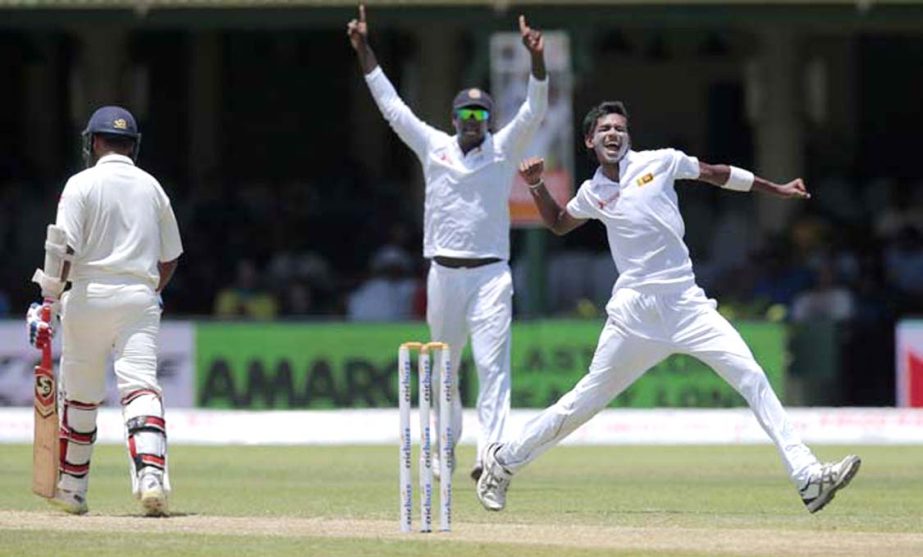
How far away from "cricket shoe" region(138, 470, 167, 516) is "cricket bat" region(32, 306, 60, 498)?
0.49 m

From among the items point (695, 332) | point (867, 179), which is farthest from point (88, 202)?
point (867, 179)

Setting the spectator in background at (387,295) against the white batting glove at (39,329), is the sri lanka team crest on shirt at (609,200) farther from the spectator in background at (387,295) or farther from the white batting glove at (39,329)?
the spectator in background at (387,295)

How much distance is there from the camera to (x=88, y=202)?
10.2 meters

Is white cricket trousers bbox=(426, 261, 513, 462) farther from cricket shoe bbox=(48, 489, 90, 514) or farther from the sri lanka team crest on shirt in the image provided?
cricket shoe bbox=(48, 489, 90, 514)

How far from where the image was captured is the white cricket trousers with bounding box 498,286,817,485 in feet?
33.6

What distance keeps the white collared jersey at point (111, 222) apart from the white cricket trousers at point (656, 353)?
1878 mm

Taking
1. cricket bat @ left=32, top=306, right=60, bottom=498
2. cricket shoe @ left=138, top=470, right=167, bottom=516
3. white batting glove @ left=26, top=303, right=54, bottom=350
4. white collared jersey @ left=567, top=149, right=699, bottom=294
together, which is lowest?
cricket shoe @ left=138, top=470, right=167, bottom=516

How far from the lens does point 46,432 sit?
10.3 m

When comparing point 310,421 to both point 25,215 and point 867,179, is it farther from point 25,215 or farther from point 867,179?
point 867,179

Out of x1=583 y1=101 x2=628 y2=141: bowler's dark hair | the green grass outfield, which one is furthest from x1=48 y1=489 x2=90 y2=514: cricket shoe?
x1=583 y1=101 x2=628 y2=141: bowler's dark hair

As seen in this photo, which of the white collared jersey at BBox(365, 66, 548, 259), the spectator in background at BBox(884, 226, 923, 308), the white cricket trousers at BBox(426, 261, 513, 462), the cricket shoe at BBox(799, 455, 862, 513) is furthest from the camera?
the spectator in background at BBox(884, 226, 923, 308)

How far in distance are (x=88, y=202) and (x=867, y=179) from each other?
15426 millimetres

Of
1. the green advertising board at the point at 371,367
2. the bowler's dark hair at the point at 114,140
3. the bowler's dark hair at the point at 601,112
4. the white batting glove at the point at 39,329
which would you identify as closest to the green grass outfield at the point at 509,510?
the white batting glove at the point at 39,329

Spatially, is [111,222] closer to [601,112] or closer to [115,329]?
[115,329]
